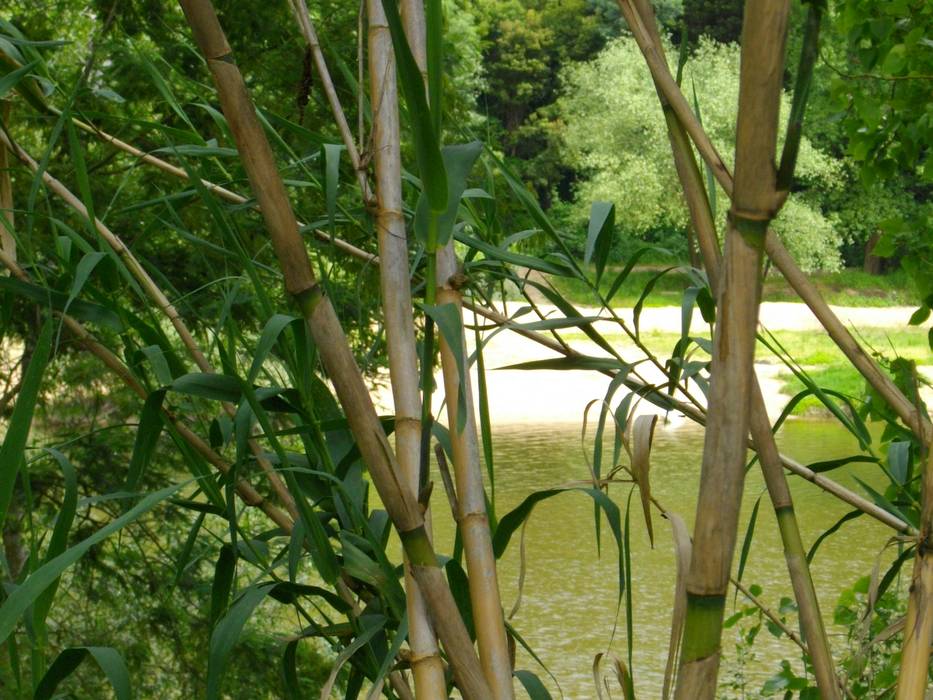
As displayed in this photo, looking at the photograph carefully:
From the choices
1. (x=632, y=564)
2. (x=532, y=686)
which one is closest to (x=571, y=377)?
(x=632, y=564)

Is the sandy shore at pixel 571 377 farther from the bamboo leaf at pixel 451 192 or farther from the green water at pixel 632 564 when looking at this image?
the bamboo leaf at pixel 451 192

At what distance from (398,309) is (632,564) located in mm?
6122

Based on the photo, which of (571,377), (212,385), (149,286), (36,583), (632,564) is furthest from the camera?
(571,377)

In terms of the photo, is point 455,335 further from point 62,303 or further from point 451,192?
point 62,303

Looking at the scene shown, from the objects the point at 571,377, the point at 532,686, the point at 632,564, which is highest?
the point at 532,686

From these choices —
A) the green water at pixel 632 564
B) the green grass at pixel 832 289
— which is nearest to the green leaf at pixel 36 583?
the green water at pixel 632 564

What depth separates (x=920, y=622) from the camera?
1.10 feet

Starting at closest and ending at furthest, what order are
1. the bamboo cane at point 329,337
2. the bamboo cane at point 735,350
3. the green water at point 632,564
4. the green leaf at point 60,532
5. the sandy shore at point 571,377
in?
1. the bamboo cane at point 735,350
2. the bamboo cane at point 329,337
3. the green leaf at point 60,532
4. the green water at point 632,564
5. the sandy shore at point 571,377

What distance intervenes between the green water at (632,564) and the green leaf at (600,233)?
120 inches

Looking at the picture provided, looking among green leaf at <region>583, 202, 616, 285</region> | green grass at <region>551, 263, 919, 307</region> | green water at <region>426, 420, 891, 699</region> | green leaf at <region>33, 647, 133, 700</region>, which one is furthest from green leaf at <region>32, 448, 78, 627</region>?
green grass at <region>551, 263, 919, 307</region>

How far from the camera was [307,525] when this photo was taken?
0.46 m

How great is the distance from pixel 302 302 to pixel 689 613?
157 mm

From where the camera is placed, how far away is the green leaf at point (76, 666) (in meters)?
0.47

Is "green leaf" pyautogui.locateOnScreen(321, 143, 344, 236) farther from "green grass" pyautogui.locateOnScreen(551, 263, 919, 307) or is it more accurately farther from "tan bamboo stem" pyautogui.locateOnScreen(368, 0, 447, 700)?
"green grass" pyautogui.locateOnScreen(551, 263, 919, 307)
